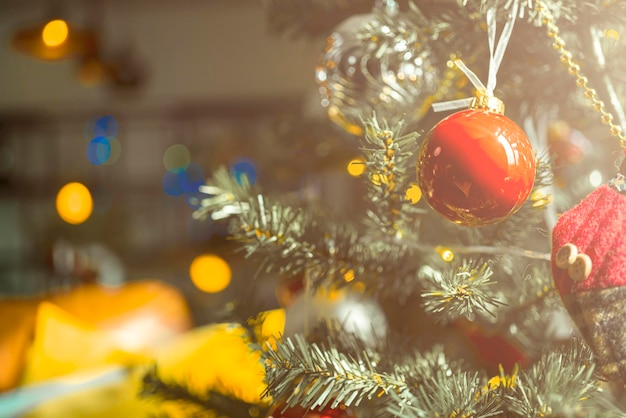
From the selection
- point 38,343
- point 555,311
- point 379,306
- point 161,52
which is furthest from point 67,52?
point 161,52

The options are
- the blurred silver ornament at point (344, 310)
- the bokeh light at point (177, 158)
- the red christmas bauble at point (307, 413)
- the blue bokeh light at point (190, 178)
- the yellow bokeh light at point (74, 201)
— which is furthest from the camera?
the bokeh light at point (177, 158)

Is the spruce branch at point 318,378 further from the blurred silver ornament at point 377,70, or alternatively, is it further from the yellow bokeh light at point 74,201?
the yellow bokeh light at point 74,201

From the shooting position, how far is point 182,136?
556cm

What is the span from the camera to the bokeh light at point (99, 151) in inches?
223

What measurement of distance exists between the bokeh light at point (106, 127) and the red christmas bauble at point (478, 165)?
5.57 meters

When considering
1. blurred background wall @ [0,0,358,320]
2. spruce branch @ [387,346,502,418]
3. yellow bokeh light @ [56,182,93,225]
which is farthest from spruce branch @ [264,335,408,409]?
blurred background wall @ [0,0,358,320]

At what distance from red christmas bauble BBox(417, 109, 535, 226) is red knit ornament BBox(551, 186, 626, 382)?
0.04 meters

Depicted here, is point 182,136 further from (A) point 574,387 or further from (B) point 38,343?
(A) point 574,387

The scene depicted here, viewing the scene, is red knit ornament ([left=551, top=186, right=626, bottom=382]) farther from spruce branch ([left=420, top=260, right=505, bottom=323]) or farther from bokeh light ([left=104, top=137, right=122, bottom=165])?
bokeh light ([left=104, top=137, right=122, bottom=165])

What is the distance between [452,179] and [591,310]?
12 centimetres

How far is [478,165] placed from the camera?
0.40 meters

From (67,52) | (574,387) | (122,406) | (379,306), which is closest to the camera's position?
(574,387)

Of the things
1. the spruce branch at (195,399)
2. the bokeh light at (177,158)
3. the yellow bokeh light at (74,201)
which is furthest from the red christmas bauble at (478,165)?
the bokeh light at (177,158)

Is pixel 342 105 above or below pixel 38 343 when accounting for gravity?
above
